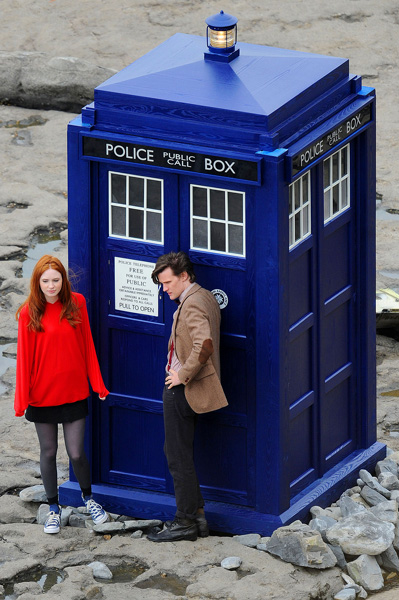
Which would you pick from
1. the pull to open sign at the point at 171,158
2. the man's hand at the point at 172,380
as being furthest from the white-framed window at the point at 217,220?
the man's hand at the point at 172,380

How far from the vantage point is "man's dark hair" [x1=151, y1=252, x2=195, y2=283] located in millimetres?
7867

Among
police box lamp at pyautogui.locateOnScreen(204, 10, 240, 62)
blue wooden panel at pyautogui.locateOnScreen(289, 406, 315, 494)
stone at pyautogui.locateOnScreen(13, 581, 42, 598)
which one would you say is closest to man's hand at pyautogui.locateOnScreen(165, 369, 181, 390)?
blue wooden panel at pyautogui.locateOnScreen(289, 406, 315, 494)

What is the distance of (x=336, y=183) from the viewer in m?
8.45

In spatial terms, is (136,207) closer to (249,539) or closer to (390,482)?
(249,539)

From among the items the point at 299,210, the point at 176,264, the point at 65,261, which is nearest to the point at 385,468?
the point at 299,210

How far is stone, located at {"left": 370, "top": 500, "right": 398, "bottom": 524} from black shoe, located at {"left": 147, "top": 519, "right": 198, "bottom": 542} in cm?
111

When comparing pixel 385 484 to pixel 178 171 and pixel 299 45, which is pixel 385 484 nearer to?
pixel 178 171

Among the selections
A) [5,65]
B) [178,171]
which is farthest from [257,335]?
[5,65]

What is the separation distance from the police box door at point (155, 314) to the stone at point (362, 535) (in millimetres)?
599

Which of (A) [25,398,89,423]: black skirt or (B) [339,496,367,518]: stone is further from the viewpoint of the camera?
(B) [339,496,367,518]: stone

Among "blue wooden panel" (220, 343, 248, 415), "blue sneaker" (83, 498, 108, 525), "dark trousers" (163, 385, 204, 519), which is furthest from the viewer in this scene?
"blue sneaker" (83, 498, 108, 525)

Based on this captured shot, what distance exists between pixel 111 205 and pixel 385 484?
251 cm

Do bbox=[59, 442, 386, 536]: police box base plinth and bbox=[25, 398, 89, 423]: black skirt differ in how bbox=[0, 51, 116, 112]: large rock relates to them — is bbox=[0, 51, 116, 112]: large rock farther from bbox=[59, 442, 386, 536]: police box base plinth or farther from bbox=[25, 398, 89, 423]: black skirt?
bbox=[25, 398, 89, 423]: black skirt

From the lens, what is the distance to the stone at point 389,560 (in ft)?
26.6
